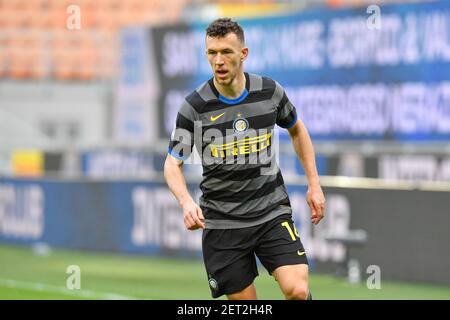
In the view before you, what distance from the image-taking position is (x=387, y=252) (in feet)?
52.0

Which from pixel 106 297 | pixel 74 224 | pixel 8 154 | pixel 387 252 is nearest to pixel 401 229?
pixel 387 252

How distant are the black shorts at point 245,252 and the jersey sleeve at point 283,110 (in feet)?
2.28

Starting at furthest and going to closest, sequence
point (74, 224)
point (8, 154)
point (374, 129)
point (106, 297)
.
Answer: point (8, 154) → point (74, 224) → point (374, 129) → point (106, 297)

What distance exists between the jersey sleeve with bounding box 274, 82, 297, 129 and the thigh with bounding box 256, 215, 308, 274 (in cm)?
68

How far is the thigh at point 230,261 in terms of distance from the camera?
332 inches

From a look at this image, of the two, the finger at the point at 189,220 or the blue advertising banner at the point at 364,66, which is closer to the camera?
the finger at the point at 189,220

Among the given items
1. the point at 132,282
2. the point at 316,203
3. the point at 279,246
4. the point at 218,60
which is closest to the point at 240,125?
the point at 218,60

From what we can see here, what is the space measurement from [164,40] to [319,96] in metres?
4.18

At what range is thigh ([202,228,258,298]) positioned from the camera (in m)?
8.42

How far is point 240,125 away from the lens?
838 centimetres

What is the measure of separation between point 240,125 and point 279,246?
84 cm

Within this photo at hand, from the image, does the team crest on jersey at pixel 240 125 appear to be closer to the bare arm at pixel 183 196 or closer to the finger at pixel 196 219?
the bare arm at pixel 183 196

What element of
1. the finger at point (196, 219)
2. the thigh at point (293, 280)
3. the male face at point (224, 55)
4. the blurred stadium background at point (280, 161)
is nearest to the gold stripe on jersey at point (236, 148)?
the male face at point (224, 55)
